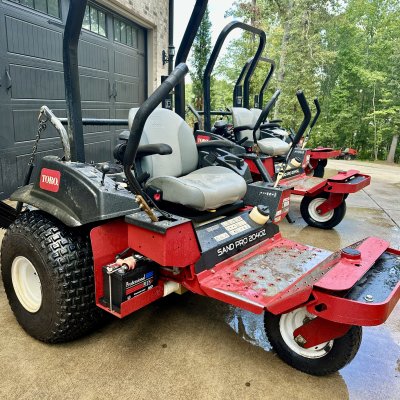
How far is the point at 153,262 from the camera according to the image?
1737 millimetres

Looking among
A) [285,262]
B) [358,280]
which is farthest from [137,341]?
[358,280]

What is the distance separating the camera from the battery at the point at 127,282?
1609mm

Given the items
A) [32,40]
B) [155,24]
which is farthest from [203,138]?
[155,24]

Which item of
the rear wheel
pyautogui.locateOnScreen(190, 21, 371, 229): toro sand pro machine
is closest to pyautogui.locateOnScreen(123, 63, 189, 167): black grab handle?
pyautogui.locateOnScreen(190, 21, 371, 229): toro sand pro machine

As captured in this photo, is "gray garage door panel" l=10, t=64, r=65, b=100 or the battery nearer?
the battery

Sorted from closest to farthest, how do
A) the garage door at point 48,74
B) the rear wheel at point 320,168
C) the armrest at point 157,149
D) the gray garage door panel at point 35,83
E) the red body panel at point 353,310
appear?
1. the red body panel at point 353,310
2. the armrest at point 157,149
3. the garage door at point 48,74
4. the gray garage door panel at point 35,83
5. the rear wheel at point 320,168

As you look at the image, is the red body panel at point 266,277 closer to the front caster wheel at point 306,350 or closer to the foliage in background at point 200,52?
the front caster wheel at point 306,350

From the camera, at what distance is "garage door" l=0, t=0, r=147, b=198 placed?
398 centimetres

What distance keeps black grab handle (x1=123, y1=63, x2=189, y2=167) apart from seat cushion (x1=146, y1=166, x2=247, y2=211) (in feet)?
1.44

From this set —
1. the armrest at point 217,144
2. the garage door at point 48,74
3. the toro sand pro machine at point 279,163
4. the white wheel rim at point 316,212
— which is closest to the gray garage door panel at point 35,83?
the garage door at point 48,74

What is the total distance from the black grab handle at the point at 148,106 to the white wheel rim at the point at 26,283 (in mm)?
869

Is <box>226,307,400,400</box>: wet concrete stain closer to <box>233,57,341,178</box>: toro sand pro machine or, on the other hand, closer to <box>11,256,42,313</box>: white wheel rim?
<box>11,256,42,313</box>: white wheel rim

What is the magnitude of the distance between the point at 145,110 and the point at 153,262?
27.2 inches

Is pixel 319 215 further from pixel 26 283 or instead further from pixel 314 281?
pixel 26 283
